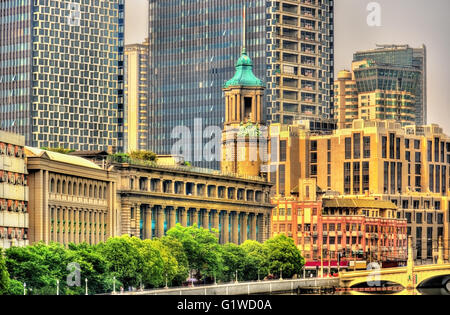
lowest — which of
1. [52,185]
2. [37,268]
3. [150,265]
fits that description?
[150,265]

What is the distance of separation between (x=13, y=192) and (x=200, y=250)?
1551 inches

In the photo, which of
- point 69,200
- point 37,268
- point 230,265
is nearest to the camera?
point 37,268

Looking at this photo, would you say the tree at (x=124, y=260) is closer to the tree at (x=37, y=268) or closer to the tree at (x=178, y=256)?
the tree at (x=178, y=256)

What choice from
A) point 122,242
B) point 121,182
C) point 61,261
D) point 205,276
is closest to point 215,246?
point 205,276

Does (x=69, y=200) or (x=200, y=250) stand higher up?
(x=69, y=200)

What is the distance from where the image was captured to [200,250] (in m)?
182

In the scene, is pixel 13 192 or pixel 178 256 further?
pixel 178 256

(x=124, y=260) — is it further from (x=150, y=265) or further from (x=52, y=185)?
(x=52, y=185)

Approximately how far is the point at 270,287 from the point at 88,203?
110 ft

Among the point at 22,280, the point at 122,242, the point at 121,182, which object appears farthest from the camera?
the point at 121,182

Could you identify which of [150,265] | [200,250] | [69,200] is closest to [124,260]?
[150,265]

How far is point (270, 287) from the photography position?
197 m

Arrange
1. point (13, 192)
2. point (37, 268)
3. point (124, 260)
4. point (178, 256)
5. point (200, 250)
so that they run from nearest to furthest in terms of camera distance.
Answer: point (37, 268) < point (13, 192) < point (124, 260) < point (178, 256) < point (200, 250)
